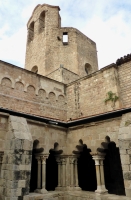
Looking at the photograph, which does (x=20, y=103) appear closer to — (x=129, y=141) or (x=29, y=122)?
(x=29, y=122)

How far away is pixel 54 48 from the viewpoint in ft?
50.6

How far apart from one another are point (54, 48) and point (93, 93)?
7.42 m

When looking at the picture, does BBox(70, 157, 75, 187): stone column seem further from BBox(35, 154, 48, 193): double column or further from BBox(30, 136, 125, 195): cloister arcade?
BBox(35, 154, 48, 193): double column

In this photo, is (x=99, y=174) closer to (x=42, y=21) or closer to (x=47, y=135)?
(x=47, y=135)

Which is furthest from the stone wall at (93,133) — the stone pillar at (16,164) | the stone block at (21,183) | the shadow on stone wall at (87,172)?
the stone block at (21,183)

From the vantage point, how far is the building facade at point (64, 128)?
16.6 ft

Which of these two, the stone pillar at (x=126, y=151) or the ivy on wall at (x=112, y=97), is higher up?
the ivy on wall at (x=112, y=97)

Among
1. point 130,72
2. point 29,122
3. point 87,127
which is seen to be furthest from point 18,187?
point 130,72

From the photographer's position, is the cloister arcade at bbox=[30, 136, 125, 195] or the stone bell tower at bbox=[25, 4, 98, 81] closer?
the cloister arcade at bbox=[30, 136, 125, 195]

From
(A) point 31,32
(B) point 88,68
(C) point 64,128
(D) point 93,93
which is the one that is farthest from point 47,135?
(A) point 31,32

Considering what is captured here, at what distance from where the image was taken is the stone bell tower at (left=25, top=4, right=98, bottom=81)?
1491 centimetres

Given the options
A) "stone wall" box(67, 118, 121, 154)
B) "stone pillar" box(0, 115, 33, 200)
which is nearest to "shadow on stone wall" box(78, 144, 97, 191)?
"stone wall" box(67, 118, 121, 154)

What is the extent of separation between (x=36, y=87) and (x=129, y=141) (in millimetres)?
6667

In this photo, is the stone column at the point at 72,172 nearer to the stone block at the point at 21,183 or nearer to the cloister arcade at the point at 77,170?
the cloister arcade at the point at 77,170
